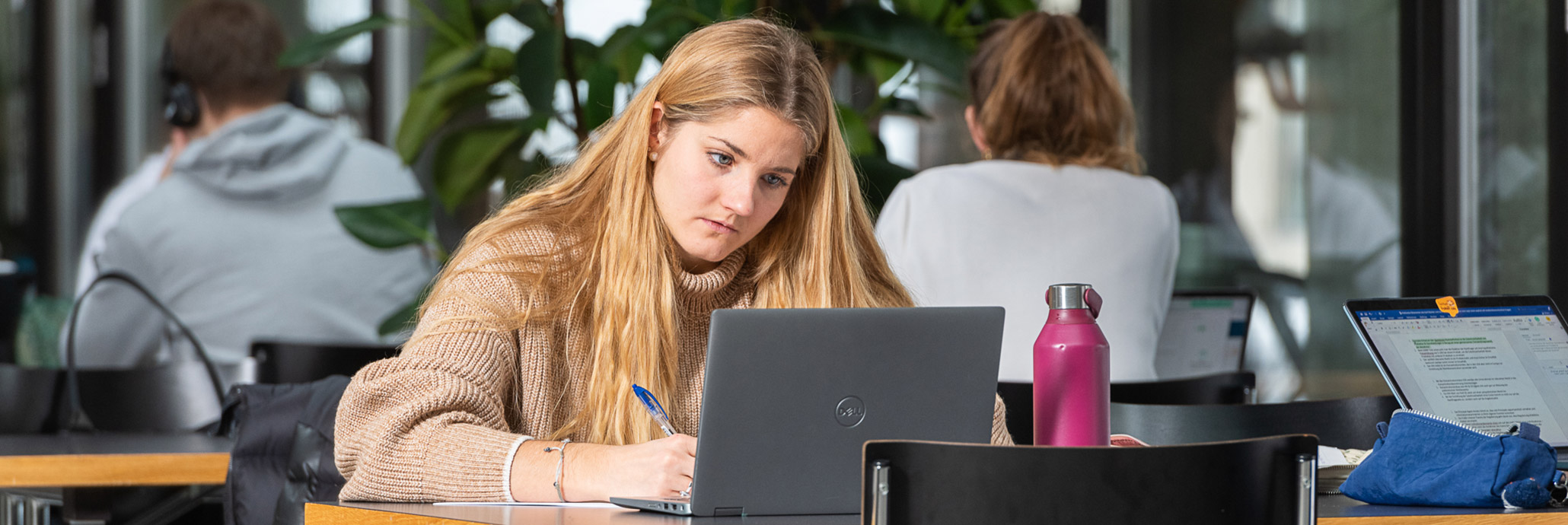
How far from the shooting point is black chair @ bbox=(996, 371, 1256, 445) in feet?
5.48

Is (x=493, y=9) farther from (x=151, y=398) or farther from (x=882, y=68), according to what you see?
(x=151, y=398)

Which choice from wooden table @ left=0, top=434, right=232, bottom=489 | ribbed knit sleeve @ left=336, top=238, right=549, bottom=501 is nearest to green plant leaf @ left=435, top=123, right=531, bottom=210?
wooden table @ left=0, top=434, right=232, bottom=489

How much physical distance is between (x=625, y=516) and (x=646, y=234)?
44 cm

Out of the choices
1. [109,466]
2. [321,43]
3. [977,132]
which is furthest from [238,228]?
[977,132]

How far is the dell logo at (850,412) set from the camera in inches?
42.2

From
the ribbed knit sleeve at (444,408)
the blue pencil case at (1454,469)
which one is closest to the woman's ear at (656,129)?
the ribbed knit sleeve at (444,408)

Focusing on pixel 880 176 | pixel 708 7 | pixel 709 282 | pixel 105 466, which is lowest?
pixel 105 466

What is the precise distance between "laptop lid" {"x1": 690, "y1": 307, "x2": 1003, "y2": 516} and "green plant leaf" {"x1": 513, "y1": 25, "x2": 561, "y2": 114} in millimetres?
1637

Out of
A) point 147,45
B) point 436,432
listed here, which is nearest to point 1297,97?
point 436,432

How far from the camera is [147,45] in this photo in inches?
160

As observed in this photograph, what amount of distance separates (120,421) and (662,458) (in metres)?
1.56

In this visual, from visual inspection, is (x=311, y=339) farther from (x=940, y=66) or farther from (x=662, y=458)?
(x=662, y=458)

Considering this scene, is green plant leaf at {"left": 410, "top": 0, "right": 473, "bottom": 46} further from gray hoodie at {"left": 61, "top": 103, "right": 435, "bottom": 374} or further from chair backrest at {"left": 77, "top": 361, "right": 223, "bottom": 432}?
chair backrest at {"left": 77, "top": 361, "right": 223, "bottom": 432}

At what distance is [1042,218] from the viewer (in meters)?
2.12
